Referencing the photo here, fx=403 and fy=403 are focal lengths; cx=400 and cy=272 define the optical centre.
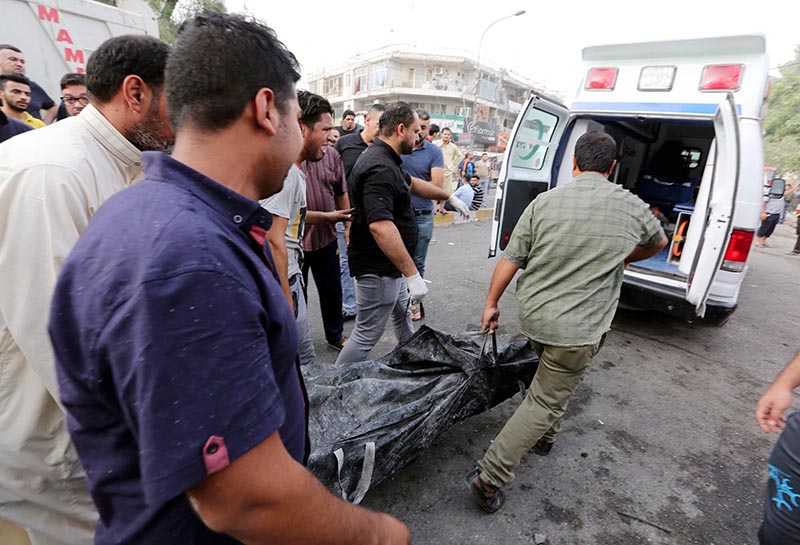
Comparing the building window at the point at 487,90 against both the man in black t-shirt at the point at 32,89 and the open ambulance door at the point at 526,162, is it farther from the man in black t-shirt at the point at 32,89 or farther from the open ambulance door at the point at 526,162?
the man in black t-shirt at the point at 32,89

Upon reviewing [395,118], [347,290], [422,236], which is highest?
[395,118]

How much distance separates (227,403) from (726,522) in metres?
2.64

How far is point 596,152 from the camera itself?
2.09 meters

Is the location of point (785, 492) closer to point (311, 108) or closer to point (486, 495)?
point (486, 495)

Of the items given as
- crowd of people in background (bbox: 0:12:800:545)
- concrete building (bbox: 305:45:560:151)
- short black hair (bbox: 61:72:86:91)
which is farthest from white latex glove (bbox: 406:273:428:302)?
concrete building (bbox: 305:45:560:151)

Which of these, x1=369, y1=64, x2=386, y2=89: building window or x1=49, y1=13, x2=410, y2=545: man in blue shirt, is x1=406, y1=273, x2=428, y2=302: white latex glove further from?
x1=369, y1=64, x2=386, y2=89: building window

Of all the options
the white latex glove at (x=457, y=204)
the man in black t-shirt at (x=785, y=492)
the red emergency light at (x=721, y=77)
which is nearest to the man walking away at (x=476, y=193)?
the white latex glove at (x=457, y=204)

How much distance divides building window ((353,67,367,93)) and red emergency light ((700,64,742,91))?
44875 mm

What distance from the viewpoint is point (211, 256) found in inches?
24.7

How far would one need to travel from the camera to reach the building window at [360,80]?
4419cm

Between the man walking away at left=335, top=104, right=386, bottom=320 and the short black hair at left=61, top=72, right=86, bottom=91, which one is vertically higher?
the short black hair at left=61, top=72, right=86, bottom=91

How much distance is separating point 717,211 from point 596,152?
181cm

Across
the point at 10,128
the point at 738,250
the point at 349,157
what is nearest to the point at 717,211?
the point at 738,250

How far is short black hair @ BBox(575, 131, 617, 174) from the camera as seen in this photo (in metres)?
2.08
